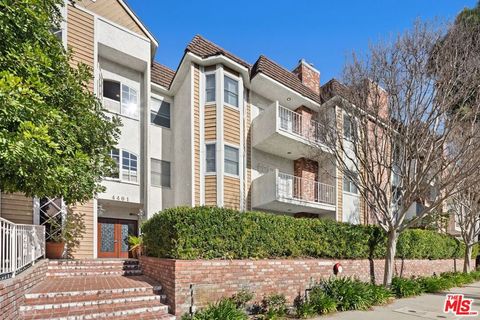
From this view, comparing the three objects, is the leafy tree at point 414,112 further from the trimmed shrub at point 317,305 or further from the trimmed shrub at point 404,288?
the trimmed shrub at point 317,305

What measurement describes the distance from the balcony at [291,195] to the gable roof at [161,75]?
6.80 m

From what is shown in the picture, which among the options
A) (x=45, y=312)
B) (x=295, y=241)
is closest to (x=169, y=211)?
(x=45, y=312)

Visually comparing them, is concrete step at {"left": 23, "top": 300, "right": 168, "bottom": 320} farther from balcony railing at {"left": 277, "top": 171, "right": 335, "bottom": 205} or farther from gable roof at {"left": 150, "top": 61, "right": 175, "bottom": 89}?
gable roof at {"left": 150, "top": 61, "right": 175, "bottom": 89}

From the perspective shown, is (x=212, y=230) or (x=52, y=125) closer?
(x=52, y=125)

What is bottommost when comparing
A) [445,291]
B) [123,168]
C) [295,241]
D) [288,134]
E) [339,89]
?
[445,291]

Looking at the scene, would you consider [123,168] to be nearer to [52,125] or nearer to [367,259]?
[52,125]

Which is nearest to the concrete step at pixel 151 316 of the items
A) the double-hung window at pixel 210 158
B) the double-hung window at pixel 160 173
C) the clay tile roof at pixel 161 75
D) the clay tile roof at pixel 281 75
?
the double-hung window at pixel 210 158

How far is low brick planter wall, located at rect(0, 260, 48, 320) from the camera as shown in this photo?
5757 mm

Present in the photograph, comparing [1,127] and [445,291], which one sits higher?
[1,127]

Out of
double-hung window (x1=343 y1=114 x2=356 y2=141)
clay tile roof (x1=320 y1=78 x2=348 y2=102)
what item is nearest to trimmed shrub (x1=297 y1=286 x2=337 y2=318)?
double-hung window (x1=343 y1=114 x2=356 y2=141)

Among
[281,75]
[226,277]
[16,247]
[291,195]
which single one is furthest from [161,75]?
[16,247]

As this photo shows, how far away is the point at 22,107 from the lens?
5.00 meters

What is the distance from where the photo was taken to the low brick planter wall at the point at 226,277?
27.7ft

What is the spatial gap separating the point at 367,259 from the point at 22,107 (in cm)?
1306
